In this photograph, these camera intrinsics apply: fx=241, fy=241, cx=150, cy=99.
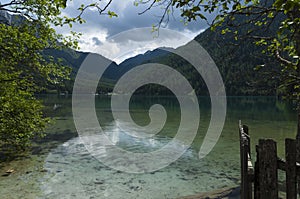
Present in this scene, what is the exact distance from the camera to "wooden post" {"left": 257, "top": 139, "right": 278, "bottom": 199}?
4379mm

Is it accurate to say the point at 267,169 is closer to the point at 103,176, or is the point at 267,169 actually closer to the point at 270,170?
the point at 270,170

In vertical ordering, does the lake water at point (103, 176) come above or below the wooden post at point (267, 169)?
below

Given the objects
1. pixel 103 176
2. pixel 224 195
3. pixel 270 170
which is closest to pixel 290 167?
pixel 270 170

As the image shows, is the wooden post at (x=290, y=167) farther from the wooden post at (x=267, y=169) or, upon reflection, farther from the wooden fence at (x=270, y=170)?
the wooden post at (x=267, y=169)

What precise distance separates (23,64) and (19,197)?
287 inches

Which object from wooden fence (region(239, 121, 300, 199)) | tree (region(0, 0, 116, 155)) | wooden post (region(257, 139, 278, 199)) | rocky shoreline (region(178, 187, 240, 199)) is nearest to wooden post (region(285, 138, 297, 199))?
wooden fence (region(239, 121, 300, 199))

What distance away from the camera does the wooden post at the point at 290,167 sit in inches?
175

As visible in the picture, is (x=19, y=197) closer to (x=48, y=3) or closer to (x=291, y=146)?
(x=48, y=3)

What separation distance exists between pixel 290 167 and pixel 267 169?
48 cm

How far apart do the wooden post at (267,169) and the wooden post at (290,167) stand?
0.97ft

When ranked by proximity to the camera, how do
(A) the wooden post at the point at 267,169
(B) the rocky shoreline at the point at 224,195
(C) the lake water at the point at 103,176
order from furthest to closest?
1. (C) the lake water at the point at 103,176
2. (B) the rocky shoreline at the point at 224,195
3. (A) the wooden post at the point at 267,169

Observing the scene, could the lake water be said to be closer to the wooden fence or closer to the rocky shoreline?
the rocky shoreline

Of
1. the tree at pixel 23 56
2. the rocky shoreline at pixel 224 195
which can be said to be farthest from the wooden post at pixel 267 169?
the tree at pixel 23 56

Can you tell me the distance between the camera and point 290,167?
456 cm
